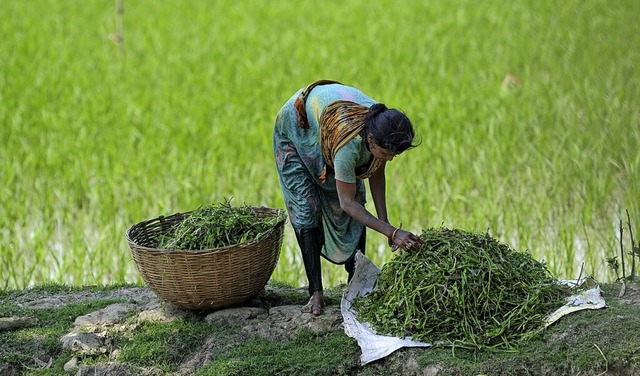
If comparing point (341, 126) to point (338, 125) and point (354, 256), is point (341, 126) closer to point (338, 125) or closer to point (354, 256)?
point (338, 125)

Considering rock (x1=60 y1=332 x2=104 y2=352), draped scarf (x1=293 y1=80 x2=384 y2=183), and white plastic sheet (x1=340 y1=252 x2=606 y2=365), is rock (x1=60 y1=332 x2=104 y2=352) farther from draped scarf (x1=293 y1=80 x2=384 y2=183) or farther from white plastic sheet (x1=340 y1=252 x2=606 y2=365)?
draped scarf (x1=293 y1=80 x2=384 y2=183)

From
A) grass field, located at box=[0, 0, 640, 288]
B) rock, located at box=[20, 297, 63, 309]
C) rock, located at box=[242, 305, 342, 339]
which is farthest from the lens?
grass field, located at box=[0, 0, 640, 288]

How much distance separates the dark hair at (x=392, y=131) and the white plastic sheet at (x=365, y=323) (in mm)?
600

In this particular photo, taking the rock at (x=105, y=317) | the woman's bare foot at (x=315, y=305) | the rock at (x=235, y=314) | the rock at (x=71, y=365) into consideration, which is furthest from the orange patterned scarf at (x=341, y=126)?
the rock at (x=71, y=365)

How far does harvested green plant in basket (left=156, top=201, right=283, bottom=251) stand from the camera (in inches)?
140

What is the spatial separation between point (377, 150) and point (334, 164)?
0.19m

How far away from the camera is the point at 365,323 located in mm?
3459

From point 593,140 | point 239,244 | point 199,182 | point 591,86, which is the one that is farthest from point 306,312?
point 591,86

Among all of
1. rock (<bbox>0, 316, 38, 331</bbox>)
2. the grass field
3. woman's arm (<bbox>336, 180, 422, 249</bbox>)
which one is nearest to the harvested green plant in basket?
woman's arm (<bbox>336, 180, 422, 249</bbox>)

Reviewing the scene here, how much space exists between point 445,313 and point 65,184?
9.79 feet

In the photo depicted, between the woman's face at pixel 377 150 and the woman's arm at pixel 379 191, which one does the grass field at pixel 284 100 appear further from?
the woman's face at pixel 377 150

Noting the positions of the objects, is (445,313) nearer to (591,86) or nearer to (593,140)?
(593,140)

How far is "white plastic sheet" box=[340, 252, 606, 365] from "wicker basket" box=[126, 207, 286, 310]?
0.35m

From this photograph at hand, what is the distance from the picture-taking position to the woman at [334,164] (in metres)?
3.30
